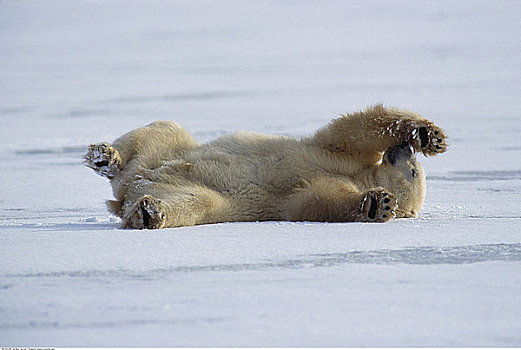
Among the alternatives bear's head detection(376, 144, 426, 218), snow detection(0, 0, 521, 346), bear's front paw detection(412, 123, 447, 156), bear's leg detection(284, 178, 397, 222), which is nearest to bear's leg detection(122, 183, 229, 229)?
snow detection(0, 0, 521, 346)

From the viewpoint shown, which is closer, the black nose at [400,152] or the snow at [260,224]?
the snow at [260,224]

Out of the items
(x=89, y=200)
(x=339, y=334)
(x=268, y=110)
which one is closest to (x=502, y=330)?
(x=339, y=334)

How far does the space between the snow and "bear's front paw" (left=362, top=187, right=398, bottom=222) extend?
113 millimetres

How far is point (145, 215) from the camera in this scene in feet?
13.0

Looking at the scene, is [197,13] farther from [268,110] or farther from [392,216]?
[392,216]

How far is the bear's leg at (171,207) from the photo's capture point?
3963 mm

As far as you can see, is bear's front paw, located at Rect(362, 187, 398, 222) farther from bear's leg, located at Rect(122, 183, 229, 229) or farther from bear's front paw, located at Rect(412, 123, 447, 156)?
bear's leg, located at Rect(122, 183, 229, 229)

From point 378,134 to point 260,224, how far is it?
0.98m

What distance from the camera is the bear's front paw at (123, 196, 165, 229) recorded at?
12.9 feet

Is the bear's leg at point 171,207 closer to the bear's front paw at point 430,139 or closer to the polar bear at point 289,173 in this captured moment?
the polar bear at point 289,173

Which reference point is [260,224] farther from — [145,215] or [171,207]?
[145,215]

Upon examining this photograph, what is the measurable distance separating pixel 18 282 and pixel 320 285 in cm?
112

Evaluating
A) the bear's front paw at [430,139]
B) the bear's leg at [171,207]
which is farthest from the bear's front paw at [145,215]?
the bear's front paw at [430,139]

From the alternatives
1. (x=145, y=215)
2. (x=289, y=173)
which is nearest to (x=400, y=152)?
(x=289, y=173)
